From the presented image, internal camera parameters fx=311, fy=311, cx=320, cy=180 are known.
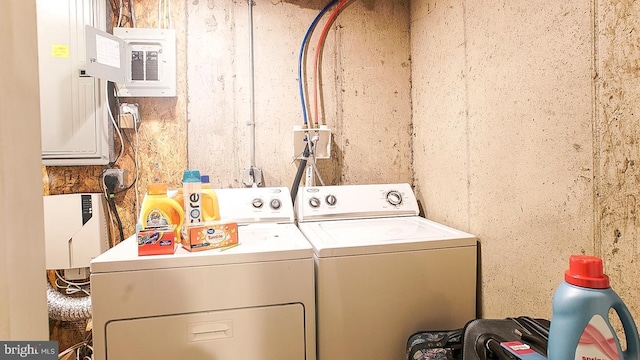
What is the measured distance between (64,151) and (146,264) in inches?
43.0

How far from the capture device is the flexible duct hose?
1650mm

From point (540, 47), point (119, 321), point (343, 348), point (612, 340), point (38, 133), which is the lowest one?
point (343, 348)

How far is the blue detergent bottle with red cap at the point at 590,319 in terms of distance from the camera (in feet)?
2.04

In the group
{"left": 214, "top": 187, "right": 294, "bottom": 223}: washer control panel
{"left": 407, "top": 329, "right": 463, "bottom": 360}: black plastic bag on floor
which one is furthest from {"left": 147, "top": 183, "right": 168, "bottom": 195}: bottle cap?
{"left": 407, "top": 329, "right": 463, "bottom": 360}: black plastic bag on floor

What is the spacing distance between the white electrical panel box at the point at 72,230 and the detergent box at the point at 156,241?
0.85m

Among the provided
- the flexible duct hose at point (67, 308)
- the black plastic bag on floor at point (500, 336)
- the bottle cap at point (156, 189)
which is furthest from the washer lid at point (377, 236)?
the flexible duct hose at point (67, 308)

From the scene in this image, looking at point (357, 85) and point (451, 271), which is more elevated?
Answer: point (357, 85)

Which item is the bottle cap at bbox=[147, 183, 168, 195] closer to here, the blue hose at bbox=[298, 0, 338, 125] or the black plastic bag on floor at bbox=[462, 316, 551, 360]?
the blue hose at bbox=[298, 0, 338, 125]

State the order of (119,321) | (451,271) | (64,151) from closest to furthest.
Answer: (119,321)
(451,271)
(64,151)

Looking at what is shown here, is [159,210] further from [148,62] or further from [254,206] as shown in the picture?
[148,62]

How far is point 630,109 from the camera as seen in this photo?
81 centimetres

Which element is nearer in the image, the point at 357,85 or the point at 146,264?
the point at 146,264

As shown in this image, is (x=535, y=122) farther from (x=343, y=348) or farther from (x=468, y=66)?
(x=343, y=348)

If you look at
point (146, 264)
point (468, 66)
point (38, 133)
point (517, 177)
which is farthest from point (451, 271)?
point (38, 133)
